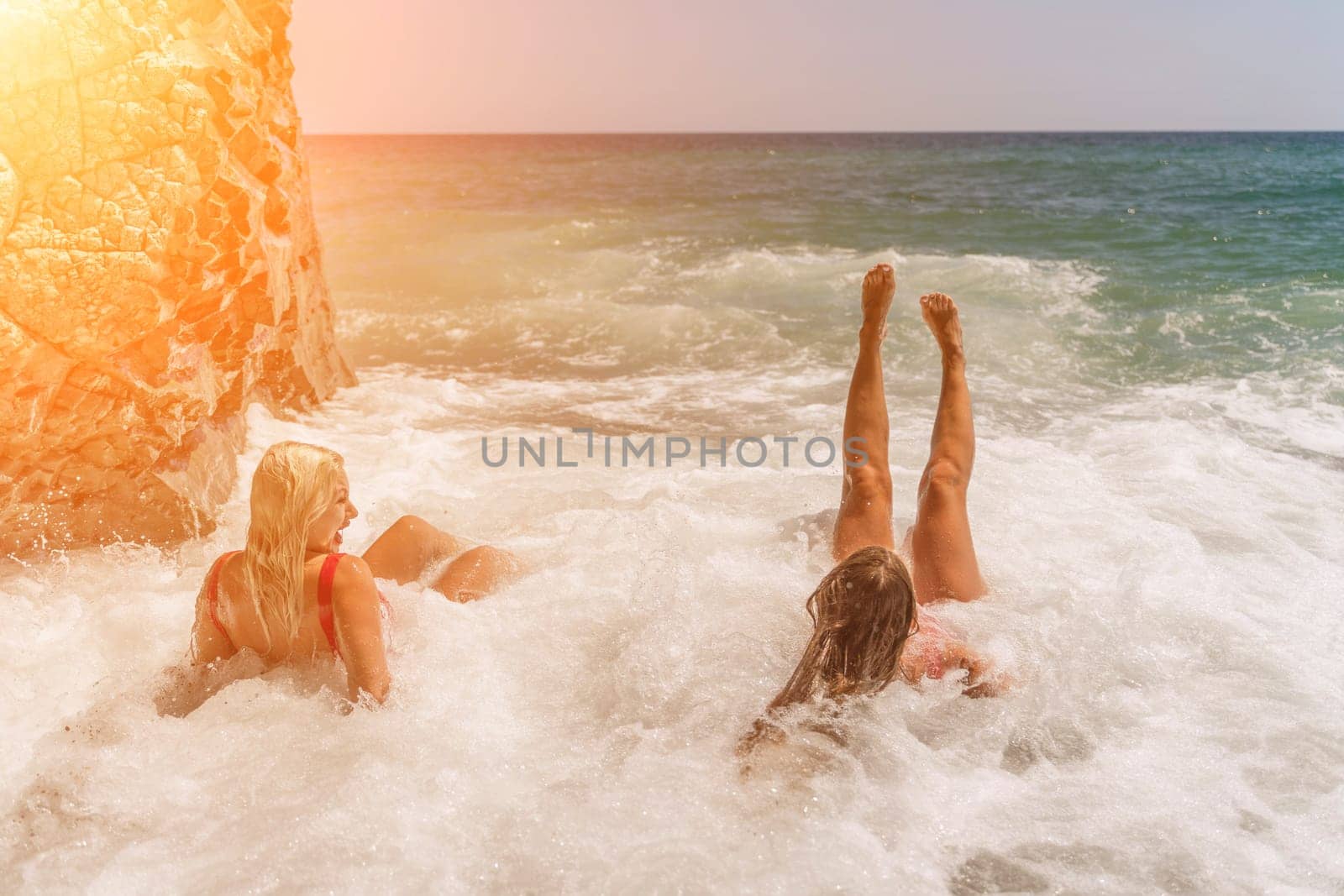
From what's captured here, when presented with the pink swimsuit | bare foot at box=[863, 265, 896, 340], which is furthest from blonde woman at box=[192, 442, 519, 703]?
bare foot at box=[863, 265, 896, 340]

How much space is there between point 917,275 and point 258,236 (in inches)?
385

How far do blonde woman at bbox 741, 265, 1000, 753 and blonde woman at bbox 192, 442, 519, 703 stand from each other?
129 centimetres

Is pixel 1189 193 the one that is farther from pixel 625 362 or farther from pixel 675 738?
pixel 675 738

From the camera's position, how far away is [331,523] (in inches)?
111

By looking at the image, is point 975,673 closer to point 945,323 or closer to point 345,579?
point 945,323

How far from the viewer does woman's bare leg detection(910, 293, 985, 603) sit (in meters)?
3.56

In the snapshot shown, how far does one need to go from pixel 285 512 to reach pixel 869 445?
242 cm

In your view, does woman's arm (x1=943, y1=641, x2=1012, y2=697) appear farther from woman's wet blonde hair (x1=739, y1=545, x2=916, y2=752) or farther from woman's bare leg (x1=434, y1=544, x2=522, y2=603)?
woman's bare leg (x1=434, y1=544, x2=522, y2=603)

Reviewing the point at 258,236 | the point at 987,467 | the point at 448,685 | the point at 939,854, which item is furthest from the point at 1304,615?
A: the point at 258,236

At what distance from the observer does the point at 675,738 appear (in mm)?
2877

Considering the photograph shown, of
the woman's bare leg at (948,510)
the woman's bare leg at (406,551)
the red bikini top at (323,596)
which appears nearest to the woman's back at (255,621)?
the red bikini top at (323,596)

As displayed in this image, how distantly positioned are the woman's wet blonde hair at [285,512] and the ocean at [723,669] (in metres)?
0.41

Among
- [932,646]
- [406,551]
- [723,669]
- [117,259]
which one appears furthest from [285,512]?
[932,646]

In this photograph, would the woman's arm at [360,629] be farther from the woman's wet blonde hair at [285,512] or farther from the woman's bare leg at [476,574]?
the woman's bare leg at [476,574]
